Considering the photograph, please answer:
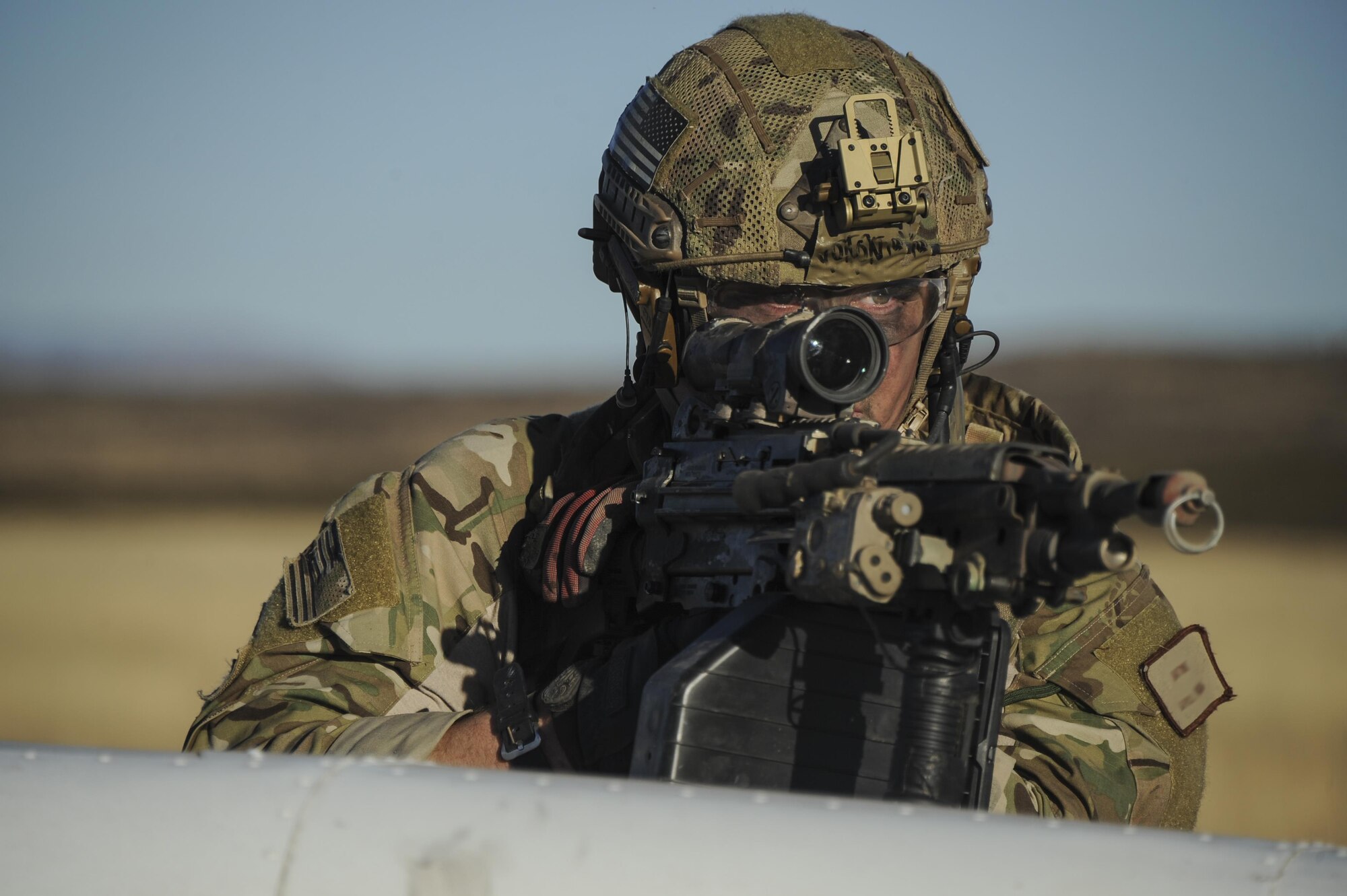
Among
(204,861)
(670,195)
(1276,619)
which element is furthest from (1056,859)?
(1276,619)

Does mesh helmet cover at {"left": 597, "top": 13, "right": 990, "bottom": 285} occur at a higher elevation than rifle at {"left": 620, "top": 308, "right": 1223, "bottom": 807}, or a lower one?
higher

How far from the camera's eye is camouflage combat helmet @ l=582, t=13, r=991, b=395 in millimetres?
4266

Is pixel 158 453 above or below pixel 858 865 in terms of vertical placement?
below

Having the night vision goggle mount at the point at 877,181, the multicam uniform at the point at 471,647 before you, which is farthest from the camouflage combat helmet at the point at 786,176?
the multicam uniform at the point at 471,647

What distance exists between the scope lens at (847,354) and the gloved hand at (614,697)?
2.00ft

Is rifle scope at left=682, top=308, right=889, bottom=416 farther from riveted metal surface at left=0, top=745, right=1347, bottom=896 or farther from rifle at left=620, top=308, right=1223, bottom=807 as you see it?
riveted metal surface at left=0, top=745, right=1347, bottom=896

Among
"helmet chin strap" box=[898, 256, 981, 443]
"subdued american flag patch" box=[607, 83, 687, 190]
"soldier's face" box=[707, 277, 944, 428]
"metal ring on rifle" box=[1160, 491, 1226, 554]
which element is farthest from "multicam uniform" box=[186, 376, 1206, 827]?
"metal ring on rifle" box=[1160, 491, 1226, 554]

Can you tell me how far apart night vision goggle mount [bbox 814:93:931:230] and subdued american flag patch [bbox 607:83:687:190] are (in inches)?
21.5

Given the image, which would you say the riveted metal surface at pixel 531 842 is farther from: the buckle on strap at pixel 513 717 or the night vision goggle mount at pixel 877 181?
the night vision goggle mount at pixel 877 181

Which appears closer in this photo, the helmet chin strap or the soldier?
the soldier

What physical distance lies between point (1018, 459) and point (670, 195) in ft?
6.75

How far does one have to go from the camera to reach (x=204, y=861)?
8.66 ft

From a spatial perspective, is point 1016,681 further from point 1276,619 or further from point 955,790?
point 1276,619

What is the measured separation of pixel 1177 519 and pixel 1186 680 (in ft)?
6.71
